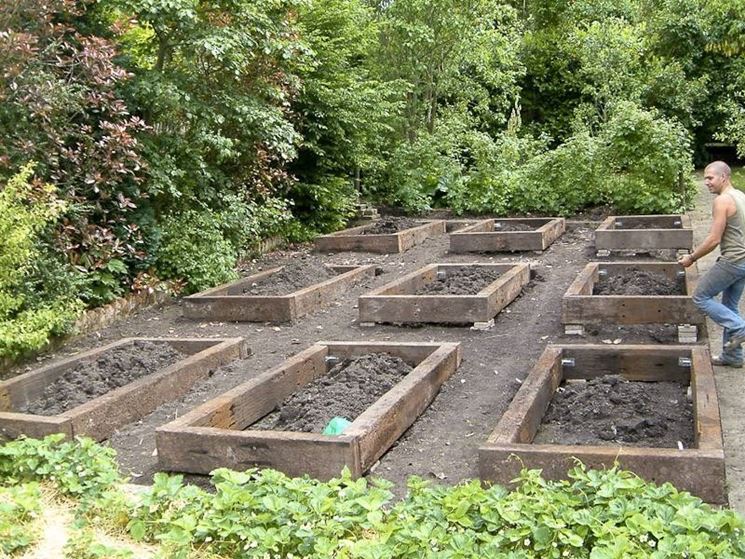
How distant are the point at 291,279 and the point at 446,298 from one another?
295cm

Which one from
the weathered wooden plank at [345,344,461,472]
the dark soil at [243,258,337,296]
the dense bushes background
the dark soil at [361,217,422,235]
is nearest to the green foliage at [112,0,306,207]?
the dense bushes background

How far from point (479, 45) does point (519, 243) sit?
25.4 ft

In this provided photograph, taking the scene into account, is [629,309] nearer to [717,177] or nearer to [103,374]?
[717,177]

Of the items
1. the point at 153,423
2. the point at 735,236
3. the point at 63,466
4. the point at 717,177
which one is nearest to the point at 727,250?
the point at 735,236

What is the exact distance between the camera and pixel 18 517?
375 cm

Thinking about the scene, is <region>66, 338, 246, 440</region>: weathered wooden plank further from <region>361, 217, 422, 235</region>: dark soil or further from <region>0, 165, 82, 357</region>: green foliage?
<region>361, 217, 422, 235</region>: dark soil

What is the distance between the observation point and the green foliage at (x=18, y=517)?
3.53 meters

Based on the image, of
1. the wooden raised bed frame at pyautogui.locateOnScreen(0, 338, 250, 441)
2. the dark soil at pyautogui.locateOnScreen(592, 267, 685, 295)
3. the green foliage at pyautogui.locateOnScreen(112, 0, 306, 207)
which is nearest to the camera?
the wooden raised bed frame at pyautogui.locateOnScreen(0, 338, 250, 441)

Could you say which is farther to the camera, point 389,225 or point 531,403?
point 389,225

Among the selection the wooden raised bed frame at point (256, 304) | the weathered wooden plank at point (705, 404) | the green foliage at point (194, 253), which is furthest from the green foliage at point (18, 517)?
the green foliage at point (194, 253)

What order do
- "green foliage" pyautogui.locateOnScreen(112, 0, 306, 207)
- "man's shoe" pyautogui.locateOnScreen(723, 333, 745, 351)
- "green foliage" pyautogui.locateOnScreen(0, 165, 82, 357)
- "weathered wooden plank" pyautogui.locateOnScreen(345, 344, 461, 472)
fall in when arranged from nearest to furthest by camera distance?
"weathered wooden plank" pyautogui.locateOnScreen(345, 344, 461, 472), "man's shoe" pyautogui.locateOnScreen(723, 333, 745, 351), "green foliage" pyautogui.locateOnScreen(0, 165, 82, 357), "green foliage" pyautogui.locateOnScreen(112, 0, 306, 207)

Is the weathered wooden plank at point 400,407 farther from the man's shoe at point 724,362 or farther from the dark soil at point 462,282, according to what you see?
the dark soil at point 462,282

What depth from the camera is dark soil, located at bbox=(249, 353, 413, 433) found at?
208 inches

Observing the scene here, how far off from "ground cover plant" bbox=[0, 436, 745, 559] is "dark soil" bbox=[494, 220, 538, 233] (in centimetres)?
1063
